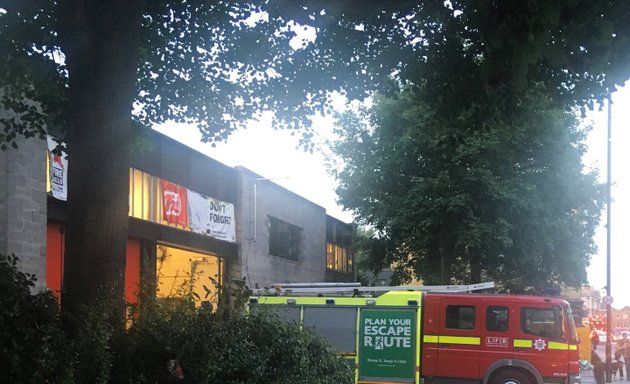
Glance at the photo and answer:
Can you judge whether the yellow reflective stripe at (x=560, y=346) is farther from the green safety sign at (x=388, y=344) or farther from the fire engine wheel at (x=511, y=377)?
the green safety sign at (x=388, y=344)

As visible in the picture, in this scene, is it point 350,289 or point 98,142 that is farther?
point 350,289

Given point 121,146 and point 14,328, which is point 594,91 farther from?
point 14,328

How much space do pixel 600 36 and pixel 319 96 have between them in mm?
3902

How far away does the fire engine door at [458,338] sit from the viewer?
13453mm

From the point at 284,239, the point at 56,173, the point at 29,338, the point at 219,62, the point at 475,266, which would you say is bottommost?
the point at 29,338

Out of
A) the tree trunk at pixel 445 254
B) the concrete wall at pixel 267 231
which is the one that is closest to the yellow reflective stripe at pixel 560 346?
the concrete wall at pixel 267 231

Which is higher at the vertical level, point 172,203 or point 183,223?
point 172,203

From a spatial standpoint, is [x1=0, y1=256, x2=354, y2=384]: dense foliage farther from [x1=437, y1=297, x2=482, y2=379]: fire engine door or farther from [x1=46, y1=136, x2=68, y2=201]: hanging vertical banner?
[x1=437, y1=297, x2=482, y2=379]: fire engine door

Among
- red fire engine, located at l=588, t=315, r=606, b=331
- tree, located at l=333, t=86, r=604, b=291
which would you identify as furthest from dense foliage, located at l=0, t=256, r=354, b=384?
red fire engine, located at l=588, t=315, r=606, b=331

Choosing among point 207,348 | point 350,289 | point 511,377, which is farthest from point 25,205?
point 511,377

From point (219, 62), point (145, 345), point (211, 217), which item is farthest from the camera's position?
point (211, 217)

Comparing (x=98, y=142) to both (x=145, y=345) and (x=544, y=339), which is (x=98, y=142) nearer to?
(x=145, y=345)

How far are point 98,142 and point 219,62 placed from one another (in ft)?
13.1

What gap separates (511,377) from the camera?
13234mm
